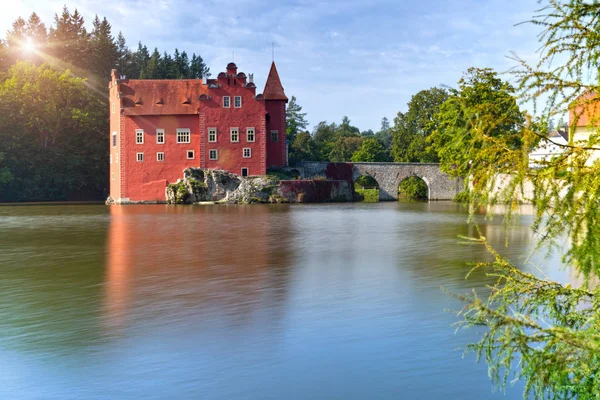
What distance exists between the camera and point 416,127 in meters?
70.9

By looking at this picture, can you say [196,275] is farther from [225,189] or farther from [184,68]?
[184,68]

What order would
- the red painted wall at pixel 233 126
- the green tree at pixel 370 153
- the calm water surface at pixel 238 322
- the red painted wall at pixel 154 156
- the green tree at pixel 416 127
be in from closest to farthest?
1. the calm water surface at pixel 238 322
2. the red painted wall at pixel 233 126
3. the red painted wall at pixel 154 156
4. the green tree at pixel 416 127
5. the green tree at pixel 370 153

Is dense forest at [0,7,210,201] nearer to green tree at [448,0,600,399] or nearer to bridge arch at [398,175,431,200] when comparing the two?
bridge arch at [398,175,431,200]

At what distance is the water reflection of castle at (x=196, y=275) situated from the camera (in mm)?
10984

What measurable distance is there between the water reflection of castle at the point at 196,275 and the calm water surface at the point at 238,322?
0.05 metres

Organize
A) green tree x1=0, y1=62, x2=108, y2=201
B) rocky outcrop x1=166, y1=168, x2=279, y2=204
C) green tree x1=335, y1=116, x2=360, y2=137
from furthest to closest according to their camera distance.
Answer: green tree x1=335, y1=116, x2=360, y2=137 → green tree x1=0, y1=62, x2=108, y2=201 → rocky outcrop x1=166, y1=168, x2=279, y2=204

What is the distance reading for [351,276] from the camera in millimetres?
14938

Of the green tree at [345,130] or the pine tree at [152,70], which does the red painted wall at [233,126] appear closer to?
the pine tree at [152,70]

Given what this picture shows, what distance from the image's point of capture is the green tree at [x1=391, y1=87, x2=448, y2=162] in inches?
2715

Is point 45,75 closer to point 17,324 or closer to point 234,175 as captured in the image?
point 234,175

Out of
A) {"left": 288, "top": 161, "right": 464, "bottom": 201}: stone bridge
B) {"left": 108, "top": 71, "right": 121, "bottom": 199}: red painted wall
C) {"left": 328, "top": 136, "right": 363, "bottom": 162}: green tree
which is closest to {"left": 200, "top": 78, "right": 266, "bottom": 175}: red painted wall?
{"left": 108, "top": 71, "right": 121, "bottom": 199}: red painted wall

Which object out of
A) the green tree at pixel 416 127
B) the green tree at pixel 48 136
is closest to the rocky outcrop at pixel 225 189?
the green tree at pixel 48 136

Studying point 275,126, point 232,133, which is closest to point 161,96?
point 232,133

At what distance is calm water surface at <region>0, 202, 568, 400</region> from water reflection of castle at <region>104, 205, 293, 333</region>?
0.17ft
